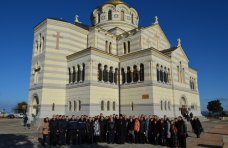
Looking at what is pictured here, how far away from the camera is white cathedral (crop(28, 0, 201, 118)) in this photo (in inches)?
987

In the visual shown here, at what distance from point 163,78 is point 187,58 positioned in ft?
31.4

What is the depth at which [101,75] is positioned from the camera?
26219mm

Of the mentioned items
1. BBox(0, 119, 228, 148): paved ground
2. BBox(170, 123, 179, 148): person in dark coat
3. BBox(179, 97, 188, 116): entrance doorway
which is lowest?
BBox(0, 119, 228, 148): paved ground

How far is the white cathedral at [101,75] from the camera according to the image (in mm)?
25062

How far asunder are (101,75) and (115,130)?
41.7 feet

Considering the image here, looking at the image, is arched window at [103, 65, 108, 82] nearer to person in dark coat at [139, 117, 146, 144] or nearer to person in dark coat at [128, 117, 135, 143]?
person in dark coat at [128, 117, 135, 143]

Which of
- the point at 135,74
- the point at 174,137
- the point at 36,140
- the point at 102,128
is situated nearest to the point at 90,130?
the point at 102,128

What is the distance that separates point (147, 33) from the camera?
30.5 metres

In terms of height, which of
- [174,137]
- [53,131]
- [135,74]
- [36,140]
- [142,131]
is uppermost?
[135,74]

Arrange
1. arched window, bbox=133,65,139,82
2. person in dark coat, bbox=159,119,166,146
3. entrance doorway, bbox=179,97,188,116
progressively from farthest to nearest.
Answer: entrance doorway, bbox=179,97,188,116 < arched window, bbox=133,65,139,82 < person in dark coat, bbox=159,119,166,146

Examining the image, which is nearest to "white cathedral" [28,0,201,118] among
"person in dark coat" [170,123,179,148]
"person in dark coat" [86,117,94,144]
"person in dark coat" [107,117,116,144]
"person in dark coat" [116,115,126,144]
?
"person in dark coat" [86,117,94,144]

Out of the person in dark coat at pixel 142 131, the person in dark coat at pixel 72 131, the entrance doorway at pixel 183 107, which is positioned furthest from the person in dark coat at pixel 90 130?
the entrance doorway at pixel 183 107

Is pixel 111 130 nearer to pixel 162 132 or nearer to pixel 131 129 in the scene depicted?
pixel 131 129

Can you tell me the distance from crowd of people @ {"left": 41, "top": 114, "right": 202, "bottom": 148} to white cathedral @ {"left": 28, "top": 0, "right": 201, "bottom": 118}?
9733mm
